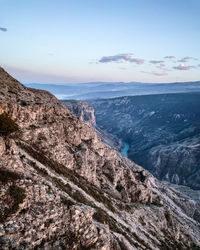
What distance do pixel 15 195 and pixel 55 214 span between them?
466 centimetres

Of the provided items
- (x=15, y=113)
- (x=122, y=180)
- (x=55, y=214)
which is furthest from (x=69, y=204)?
(x=122, y=180)

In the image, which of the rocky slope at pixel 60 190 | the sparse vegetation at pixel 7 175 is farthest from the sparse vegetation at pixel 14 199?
the sparse vegetation at pixel 7 175

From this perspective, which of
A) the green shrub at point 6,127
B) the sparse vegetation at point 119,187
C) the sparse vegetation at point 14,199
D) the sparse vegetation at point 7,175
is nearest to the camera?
the sparse vegetation at point 14,199

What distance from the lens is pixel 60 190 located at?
2633 centimetres

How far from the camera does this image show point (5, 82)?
188 feet

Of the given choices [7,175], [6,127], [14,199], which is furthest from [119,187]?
[14,199]

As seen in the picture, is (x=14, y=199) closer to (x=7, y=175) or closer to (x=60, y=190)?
(x=7, y=175)

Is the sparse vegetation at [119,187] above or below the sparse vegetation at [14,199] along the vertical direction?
below

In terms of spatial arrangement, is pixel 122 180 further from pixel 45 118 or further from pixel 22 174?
pixel 22 174

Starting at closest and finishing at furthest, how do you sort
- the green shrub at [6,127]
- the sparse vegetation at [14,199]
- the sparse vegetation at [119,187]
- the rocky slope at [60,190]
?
1. the sparse vegetation at [14,199]
2. the rocky slope at [60,190]
3. the green shrub at [6,127]
4. the sparse vegetation at [119,187]

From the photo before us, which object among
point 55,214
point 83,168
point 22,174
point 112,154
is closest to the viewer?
point 55,214

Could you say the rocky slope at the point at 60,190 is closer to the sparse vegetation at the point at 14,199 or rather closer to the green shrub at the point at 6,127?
the sparse vegetation at the point at 14,199

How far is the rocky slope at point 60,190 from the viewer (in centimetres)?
1645

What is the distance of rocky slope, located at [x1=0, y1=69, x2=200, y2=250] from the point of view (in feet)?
54.0
